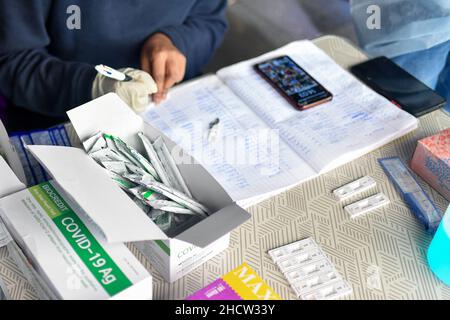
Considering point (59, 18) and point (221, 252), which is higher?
point (59, 18)

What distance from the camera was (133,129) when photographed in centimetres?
62

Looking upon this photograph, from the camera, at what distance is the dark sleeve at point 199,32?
102 cm

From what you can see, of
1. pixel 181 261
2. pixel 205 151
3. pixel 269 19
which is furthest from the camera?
pixel 269 19

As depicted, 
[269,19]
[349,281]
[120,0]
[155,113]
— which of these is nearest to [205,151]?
[155,113]

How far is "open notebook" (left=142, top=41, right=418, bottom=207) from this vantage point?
0.68m

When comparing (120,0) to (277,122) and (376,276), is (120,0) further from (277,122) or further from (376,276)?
(376,276)

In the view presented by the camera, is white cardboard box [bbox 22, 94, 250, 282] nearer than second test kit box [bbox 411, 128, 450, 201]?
Yes

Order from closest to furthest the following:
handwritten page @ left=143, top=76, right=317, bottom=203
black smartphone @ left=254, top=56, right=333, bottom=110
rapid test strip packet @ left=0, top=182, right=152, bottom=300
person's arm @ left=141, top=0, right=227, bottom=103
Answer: rapid test strip packet @ left=0, top=182, right=152, bottom=300
handwritten page @ left=143, top=76, right=317, bottom=203
black smartphone @ left=254, top=56, right=333, bottom=110
person's arm @ left=141, top=0, right=227, bottom=103

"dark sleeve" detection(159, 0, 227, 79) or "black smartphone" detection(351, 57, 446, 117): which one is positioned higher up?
"dark sleeve" detection(159, 0, 227, 79)

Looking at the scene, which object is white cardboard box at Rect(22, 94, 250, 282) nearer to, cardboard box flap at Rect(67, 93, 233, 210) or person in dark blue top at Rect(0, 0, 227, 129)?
cardboard box flap at Rect(67, 93, 233, 210)

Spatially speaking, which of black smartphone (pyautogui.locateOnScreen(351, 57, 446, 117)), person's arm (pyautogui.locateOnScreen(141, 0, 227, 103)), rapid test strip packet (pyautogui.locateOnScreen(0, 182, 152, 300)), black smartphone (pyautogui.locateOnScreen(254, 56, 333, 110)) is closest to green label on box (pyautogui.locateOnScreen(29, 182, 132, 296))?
rapid test strip packet (pyautogui.locateOnScreen(0, 182, 152, 300))

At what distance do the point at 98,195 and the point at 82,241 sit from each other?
5cm

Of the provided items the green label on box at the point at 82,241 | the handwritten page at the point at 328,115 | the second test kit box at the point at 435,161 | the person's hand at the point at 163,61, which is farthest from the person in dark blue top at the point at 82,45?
the second test kit box at the point at 435,161

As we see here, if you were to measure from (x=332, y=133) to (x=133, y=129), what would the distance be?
0.30 metres
